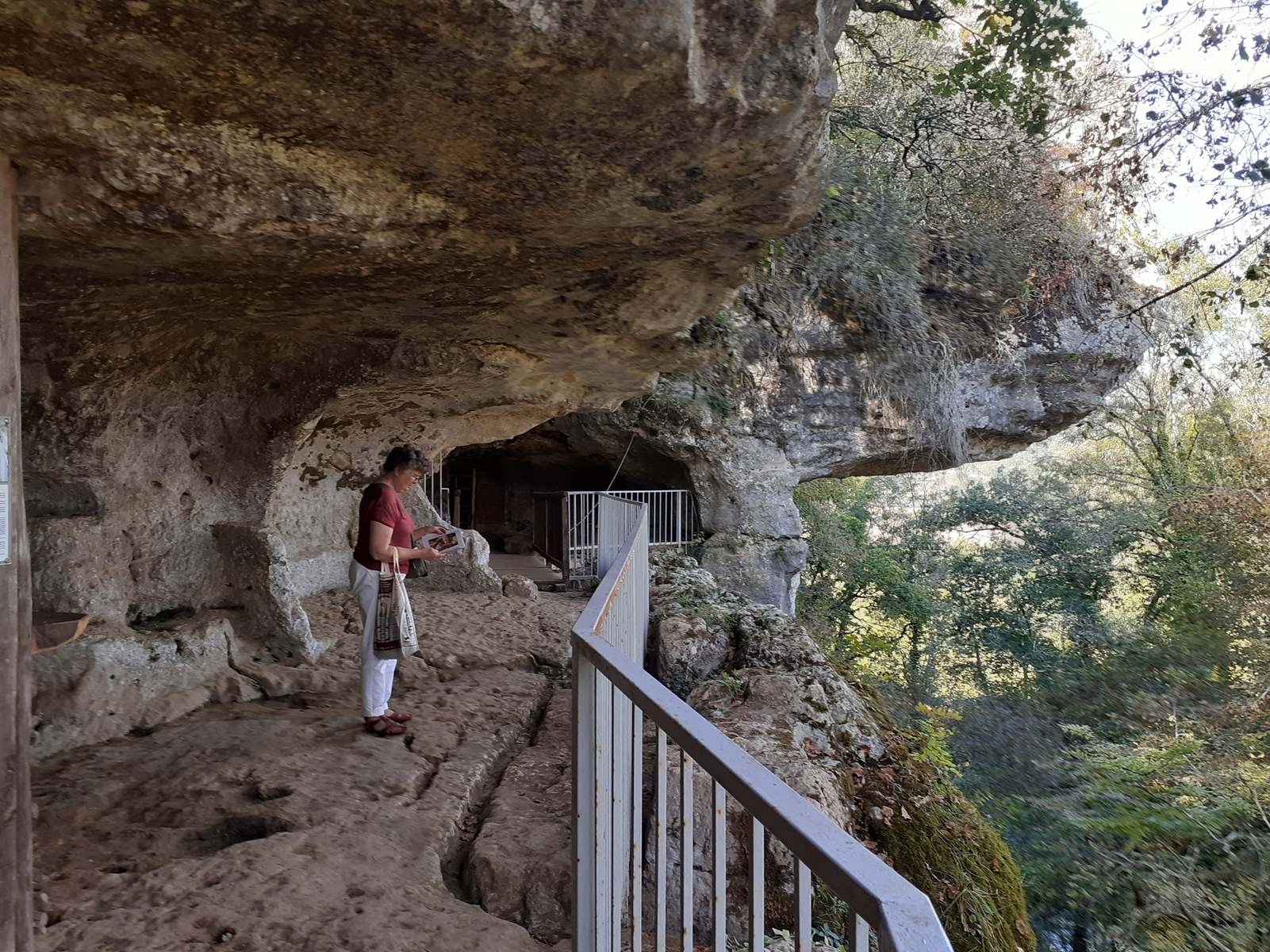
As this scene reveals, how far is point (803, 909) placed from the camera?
1.08m

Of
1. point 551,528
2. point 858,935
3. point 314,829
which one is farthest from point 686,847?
point 551,528

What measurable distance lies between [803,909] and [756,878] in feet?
0.49

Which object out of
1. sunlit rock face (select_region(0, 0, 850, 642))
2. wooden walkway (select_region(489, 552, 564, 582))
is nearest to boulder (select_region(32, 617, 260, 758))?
sunlit rock face (select_region(0, 0, 850, 642))

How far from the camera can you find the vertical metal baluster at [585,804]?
2.20 m

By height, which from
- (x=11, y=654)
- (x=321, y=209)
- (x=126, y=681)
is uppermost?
(x=321, y=209)

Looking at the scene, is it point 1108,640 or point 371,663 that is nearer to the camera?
point 371,663

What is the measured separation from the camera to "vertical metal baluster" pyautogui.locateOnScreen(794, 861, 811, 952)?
107cm

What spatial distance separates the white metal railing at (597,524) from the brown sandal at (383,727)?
12.6 feet

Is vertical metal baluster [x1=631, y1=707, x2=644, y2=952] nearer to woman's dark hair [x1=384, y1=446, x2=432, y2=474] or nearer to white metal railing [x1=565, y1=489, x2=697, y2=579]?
woman's dark hair [x1=384, y1=446, x2=432, y2=474]

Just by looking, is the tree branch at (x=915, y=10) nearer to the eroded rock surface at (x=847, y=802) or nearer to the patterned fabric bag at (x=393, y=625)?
the eroded rock surface at (x=847, y=802)

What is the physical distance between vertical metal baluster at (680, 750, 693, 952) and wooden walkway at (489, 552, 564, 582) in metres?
8.10

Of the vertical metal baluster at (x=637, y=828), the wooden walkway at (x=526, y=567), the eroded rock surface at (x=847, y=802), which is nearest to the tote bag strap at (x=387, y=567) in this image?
the eroded rock surface at (x=847, y=802)

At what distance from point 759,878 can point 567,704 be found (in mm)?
3669

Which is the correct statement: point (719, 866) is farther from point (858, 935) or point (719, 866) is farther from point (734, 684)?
point (734, 684)
